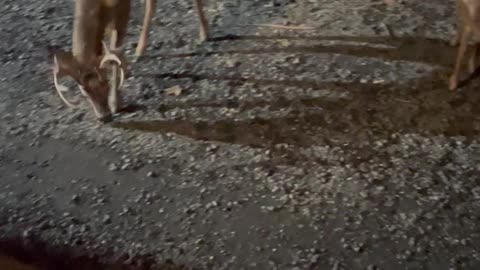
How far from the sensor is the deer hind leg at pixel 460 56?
1.91 metres

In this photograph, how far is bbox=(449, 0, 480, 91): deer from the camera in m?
1.84

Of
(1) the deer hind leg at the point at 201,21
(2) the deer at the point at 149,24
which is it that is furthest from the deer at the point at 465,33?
A: (1) the deer hind leg at the point at 201,21

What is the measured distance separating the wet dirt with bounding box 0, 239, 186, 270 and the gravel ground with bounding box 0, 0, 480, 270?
0.6 inches

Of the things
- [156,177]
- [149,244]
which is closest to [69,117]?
[156,177]

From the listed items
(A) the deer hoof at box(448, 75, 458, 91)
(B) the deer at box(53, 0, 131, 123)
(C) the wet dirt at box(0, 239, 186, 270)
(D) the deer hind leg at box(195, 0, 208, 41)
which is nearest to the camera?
(C) the wet dirt at box(0, 239, 186, 270)

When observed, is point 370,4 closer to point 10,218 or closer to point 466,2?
point 466,2

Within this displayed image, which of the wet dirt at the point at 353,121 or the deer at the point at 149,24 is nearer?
the wet dirt at the point at 353,121

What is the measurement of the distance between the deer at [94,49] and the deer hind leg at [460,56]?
0.70 meters

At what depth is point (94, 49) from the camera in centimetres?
178

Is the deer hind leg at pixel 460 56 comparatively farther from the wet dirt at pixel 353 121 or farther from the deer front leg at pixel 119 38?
the deer front leg at pixel 119 38

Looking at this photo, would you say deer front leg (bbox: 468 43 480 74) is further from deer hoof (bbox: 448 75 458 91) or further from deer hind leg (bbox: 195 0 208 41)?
deer hind leg (bbox: 195 0 208 41)

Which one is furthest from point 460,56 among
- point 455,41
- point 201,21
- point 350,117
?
point 201,21

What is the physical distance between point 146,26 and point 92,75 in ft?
1.01

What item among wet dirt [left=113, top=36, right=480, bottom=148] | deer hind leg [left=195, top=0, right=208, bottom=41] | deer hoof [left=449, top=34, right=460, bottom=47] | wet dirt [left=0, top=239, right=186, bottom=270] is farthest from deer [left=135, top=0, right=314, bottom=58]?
wet dirt [left=0, top=239, right=186, bottom=270]
